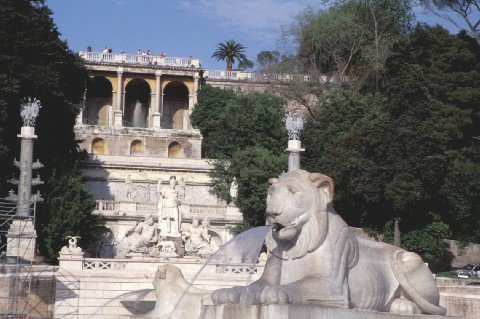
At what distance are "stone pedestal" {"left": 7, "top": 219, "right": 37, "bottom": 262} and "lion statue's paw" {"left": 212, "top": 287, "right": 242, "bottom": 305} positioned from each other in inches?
997

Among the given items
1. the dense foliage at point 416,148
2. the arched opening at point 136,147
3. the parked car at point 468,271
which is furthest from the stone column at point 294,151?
the arched opening at point 136,147

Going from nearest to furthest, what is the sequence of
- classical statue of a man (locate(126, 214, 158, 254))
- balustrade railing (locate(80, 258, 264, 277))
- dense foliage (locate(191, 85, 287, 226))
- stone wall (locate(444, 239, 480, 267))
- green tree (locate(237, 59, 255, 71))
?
1. balustrade railing (locate(80, 258, 264, 277))
2. classical statue of a man (locate(126, 214, 158, 254))
3. stone wall (locate(444, 239, 480, 267))
4. dense foliage (locate(191, 85, 287, 226))
5. green tree (locate(237, 59, 255, 71))

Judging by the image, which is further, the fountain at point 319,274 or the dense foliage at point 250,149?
the dense foliage at point 250,149

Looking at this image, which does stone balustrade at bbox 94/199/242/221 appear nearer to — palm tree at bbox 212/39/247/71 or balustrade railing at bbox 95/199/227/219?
balustrade railing at bbox 95/199/227/219

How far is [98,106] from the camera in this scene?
80250mm

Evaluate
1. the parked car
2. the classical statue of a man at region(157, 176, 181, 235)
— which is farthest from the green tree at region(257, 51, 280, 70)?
the classical statue of a man at region(157, 176, 181, 235)

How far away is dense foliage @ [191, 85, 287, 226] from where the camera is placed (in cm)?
5088

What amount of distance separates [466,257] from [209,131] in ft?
85.5

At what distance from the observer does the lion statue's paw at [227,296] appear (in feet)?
29.2

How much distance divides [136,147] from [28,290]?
40004 millimetres

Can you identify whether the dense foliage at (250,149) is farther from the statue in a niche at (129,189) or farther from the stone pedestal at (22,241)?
the stone pedestal at (22,241)

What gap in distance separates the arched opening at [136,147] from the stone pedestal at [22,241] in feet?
111

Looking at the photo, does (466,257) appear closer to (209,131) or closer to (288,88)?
(288,88)

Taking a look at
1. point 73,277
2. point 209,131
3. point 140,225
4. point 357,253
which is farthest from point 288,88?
point 357,253
